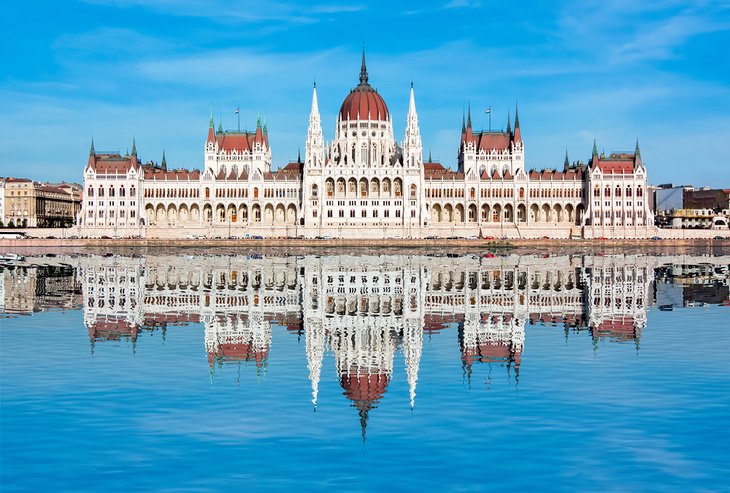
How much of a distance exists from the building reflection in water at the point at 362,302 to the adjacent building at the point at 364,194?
216 feet

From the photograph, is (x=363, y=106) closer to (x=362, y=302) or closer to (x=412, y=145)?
(x=412, y=145)

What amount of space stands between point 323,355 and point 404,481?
1369 centimetres

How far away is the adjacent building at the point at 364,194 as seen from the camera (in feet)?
Answer: 496

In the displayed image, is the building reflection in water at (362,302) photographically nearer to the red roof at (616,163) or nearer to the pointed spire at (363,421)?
the pointed spire at (363,421)

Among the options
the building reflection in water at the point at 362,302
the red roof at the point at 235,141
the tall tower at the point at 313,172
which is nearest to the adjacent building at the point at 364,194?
the tall tower at the point at 313,172

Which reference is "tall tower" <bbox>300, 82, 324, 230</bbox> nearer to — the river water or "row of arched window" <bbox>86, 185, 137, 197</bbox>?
"row of arched window" <bbox>86, 185, 137, 197</bbox>

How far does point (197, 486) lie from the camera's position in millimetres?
16281

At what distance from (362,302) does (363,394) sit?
24188mm

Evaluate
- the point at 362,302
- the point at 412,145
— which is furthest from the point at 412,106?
the point at 362,302

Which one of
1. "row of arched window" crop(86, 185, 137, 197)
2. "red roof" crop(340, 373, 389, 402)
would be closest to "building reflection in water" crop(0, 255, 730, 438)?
"red roof" crop(340, 373, 389, 402)

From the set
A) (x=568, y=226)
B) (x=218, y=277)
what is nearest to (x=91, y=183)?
(x=568, y=226)

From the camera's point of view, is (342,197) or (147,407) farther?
(342,197)

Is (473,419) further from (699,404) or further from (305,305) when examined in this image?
(305,305)

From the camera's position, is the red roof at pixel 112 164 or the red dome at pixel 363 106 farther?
the red roof at pixel 112 164
